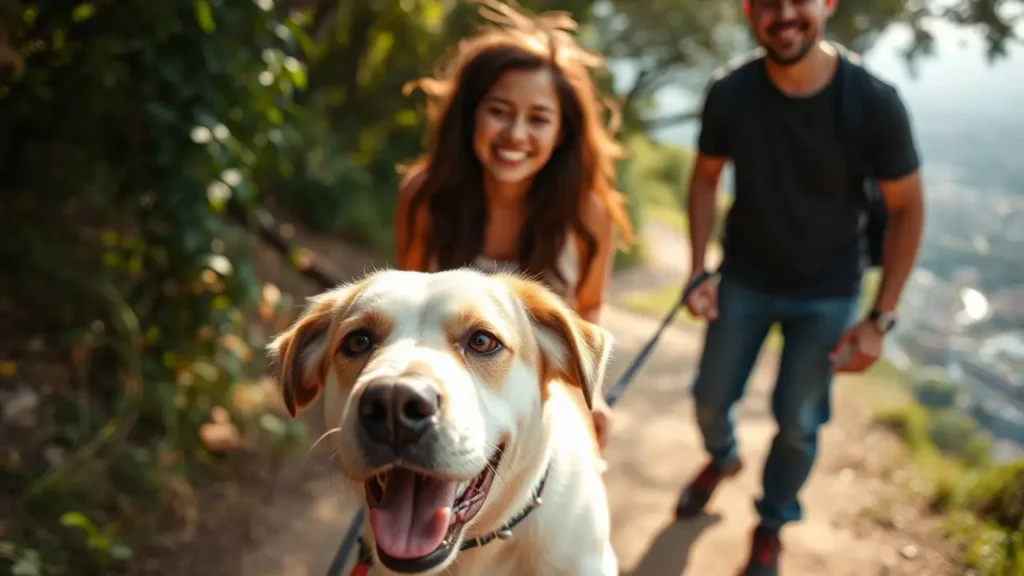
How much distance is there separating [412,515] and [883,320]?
188 centimetres

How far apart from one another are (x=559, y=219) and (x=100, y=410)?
7.80 feet

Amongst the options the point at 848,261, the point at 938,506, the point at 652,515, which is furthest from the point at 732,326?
the point at 938,506

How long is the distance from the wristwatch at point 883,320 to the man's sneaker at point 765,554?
0.96 metres

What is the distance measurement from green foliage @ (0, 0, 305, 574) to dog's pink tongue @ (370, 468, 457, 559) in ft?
4.87

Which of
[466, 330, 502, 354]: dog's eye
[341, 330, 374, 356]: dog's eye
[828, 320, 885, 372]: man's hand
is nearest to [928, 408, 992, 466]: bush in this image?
[828, 320, 885, 372]: man's hand

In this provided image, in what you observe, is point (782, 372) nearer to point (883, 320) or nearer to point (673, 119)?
point (883, 320)

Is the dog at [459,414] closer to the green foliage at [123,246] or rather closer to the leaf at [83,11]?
the green foliage at [123,246]

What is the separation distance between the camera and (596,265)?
8.59ft

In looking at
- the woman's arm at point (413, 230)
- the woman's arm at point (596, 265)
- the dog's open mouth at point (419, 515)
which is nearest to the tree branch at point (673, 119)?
the woman's arm at point (596, 265)

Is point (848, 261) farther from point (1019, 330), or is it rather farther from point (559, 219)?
point (1019, 330)

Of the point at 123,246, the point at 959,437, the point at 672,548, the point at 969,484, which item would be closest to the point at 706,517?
the point at 672,548

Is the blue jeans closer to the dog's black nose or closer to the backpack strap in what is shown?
the backpack strap

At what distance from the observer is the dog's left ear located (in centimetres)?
169

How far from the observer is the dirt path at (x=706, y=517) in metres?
3.08
